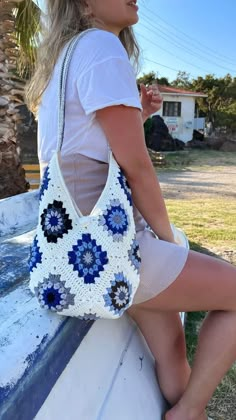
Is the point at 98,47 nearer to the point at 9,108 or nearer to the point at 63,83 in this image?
the point at 63,83

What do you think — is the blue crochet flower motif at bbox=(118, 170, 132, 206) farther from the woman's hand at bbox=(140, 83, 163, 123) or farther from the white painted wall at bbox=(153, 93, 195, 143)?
the white painted wall at bbox=(153, 93, 195, 143)

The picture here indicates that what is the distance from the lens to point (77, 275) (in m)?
1.23

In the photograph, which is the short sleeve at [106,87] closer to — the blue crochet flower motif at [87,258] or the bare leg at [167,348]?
the blue crochet flower motif at [87,258]

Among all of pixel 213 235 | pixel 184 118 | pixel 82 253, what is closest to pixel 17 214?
pixel 82 253

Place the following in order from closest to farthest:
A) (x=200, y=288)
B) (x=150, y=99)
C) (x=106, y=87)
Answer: (x=106, y=87), (x=200, y=288), (x=150, y=99)

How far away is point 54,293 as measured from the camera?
1.26 meters

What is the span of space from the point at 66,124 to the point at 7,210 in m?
1.78

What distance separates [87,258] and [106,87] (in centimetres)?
47

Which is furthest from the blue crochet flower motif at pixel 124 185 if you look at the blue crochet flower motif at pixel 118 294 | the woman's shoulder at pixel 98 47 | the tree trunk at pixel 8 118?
the tree trunk at pixel 8 118

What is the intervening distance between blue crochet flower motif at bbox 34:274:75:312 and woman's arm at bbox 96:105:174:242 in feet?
1.22

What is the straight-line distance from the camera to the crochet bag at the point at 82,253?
4.04 ft

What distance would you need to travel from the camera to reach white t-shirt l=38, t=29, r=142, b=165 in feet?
4.38

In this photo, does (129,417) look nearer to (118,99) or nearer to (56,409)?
(56,409)

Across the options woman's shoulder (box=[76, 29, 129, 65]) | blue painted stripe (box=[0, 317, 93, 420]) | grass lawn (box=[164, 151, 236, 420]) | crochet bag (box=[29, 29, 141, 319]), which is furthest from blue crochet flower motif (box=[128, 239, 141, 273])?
grass lawn (box=[164, 151, 236, 420])
